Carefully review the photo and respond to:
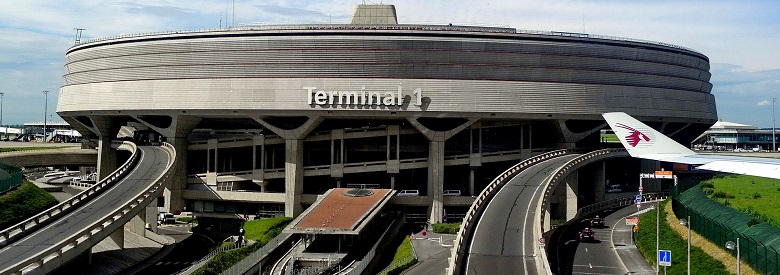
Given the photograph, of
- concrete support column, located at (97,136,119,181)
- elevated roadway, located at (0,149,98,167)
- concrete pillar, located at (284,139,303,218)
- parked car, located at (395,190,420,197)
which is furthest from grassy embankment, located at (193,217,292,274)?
elevated roadway, located at (0,149,98,167)

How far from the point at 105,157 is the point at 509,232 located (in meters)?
70.5

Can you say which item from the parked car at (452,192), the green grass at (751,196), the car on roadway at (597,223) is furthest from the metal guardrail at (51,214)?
the green grass at (751,196)

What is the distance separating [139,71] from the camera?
87.1m

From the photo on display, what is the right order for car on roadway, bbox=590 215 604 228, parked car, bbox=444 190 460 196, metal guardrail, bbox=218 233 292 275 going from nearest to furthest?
metal guardrail, bbox=218 233 292 275 < car on roadway, bbox=590 215 604 228 < parked car, bbox=444 190 460 196

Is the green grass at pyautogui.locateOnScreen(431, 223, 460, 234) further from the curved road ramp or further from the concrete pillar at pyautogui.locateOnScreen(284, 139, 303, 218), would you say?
the curved road ramp

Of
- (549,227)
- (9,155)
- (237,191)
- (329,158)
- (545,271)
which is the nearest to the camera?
(545,271)

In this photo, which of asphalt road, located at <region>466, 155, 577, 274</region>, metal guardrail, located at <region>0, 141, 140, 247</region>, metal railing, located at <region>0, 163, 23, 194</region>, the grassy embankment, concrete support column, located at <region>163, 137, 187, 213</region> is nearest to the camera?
asphalt road, located at <region>466, 155, 577, 274</region>

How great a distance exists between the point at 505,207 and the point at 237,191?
1583 inches

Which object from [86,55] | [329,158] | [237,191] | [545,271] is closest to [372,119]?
[329,158]

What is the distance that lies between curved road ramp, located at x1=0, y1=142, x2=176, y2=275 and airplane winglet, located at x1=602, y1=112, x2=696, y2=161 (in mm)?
37814

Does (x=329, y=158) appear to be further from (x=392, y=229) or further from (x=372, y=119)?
(x=392, y=229)

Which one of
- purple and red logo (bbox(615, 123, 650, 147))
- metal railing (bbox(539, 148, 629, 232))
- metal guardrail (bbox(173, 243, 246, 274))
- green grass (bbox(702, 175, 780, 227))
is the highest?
purple and red logo (bbox(615, 123, 650, 147))

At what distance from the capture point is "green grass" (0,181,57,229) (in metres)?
60.2

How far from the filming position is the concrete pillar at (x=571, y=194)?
8325 cm
